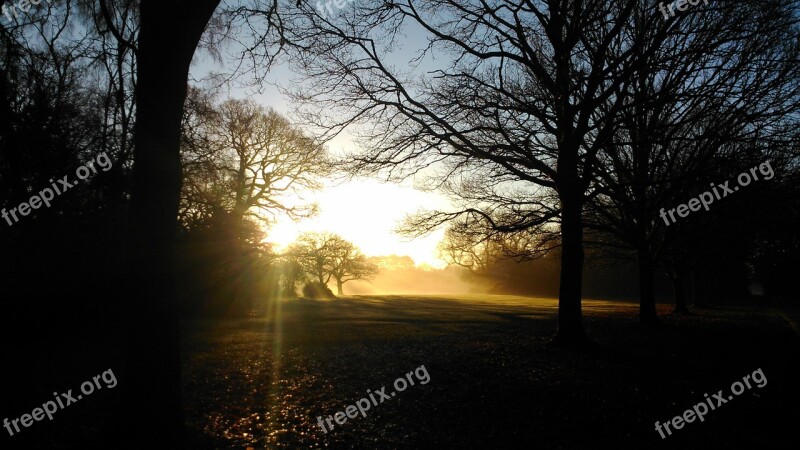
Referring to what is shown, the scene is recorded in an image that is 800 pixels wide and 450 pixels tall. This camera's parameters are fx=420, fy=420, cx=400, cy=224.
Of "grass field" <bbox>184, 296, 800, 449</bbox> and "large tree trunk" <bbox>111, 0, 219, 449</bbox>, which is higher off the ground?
"large tree trunk" <bbox>111, 0, 219, 449</bbox>

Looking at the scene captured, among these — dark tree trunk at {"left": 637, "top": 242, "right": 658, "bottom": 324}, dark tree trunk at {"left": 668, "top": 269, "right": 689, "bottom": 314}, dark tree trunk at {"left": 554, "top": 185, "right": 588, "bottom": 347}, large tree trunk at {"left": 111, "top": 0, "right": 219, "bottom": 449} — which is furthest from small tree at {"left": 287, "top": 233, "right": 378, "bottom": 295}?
large tree trunk at {"left": 111, "top": 0, "right": 219, "bottom": 449}

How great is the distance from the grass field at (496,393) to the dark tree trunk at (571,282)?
0.63 m

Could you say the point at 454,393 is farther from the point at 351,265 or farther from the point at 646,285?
the point at 351,265

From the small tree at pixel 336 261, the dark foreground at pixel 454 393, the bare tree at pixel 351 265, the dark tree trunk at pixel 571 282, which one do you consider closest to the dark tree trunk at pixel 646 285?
the dark foreground at pixel 454 393

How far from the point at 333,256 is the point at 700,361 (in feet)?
145

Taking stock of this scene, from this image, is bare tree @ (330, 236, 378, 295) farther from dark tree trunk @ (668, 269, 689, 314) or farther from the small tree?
dark tree trunk @ (668, 269, 689, 314)

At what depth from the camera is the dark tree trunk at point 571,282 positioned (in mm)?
10422

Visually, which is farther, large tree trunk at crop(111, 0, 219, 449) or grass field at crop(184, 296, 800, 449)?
grass field at crop(184, 296, 800, 449)

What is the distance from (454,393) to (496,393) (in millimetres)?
656

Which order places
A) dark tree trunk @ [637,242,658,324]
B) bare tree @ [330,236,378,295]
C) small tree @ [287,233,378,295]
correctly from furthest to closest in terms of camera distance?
bare tree @ [330,236,378,295]
small tree @ [287,233,378,295]
dark tree trunk @ [637,242,658,324]

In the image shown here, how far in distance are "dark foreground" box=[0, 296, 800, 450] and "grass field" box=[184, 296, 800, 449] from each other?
1.1 inches

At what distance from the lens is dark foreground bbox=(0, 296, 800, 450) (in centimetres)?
488

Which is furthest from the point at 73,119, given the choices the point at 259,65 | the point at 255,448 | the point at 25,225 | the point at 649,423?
the point at 649,423

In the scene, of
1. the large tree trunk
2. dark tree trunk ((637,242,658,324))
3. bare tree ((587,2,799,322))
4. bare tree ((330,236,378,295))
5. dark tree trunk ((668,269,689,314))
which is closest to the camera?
the large tree trunk
